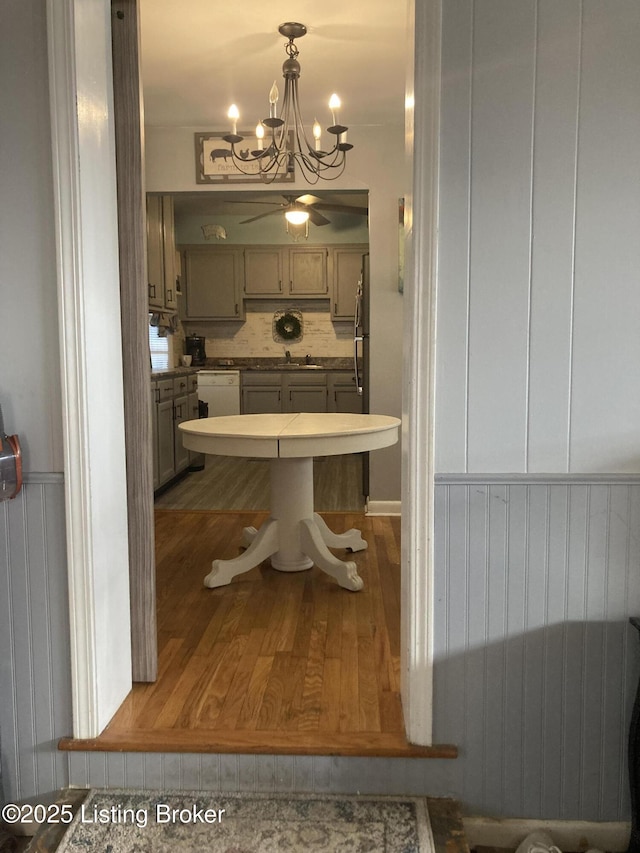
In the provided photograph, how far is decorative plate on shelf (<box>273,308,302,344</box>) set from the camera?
813 cm

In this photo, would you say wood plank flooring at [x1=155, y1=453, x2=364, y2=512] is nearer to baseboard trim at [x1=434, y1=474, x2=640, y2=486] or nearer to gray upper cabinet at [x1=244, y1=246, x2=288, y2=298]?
gray upper cabinet at [x1=244, y1=246, x2=288, y2=298]

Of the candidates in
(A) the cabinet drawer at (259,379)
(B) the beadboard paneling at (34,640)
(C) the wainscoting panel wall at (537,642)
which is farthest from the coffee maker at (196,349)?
(C) the wainscoting panel wall at (537,642)

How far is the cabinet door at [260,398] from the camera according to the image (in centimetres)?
756

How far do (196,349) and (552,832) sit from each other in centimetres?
683

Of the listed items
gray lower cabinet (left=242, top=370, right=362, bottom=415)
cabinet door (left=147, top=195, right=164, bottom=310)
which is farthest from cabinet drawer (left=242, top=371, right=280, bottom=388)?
cabinet door (left=147, top=195, right=164, bottom=310)

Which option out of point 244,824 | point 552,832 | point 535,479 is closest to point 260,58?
point 535,479

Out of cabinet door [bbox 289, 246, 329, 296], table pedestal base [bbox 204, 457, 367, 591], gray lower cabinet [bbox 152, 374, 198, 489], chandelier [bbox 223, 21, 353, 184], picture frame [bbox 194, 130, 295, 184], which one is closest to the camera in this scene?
table pedestal base [bbox 204, 457, 367, 591]

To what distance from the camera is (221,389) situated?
7.53 m

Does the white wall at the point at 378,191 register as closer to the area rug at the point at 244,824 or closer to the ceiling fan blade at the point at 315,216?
the ceiling fan blade at the point at 315,216

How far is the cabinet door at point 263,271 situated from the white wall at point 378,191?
345 cm

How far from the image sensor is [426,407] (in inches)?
67.9

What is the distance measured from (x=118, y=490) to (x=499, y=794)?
133cm

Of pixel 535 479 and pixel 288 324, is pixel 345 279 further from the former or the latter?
pixel 535 479

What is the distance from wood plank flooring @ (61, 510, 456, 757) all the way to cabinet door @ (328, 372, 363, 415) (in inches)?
152
